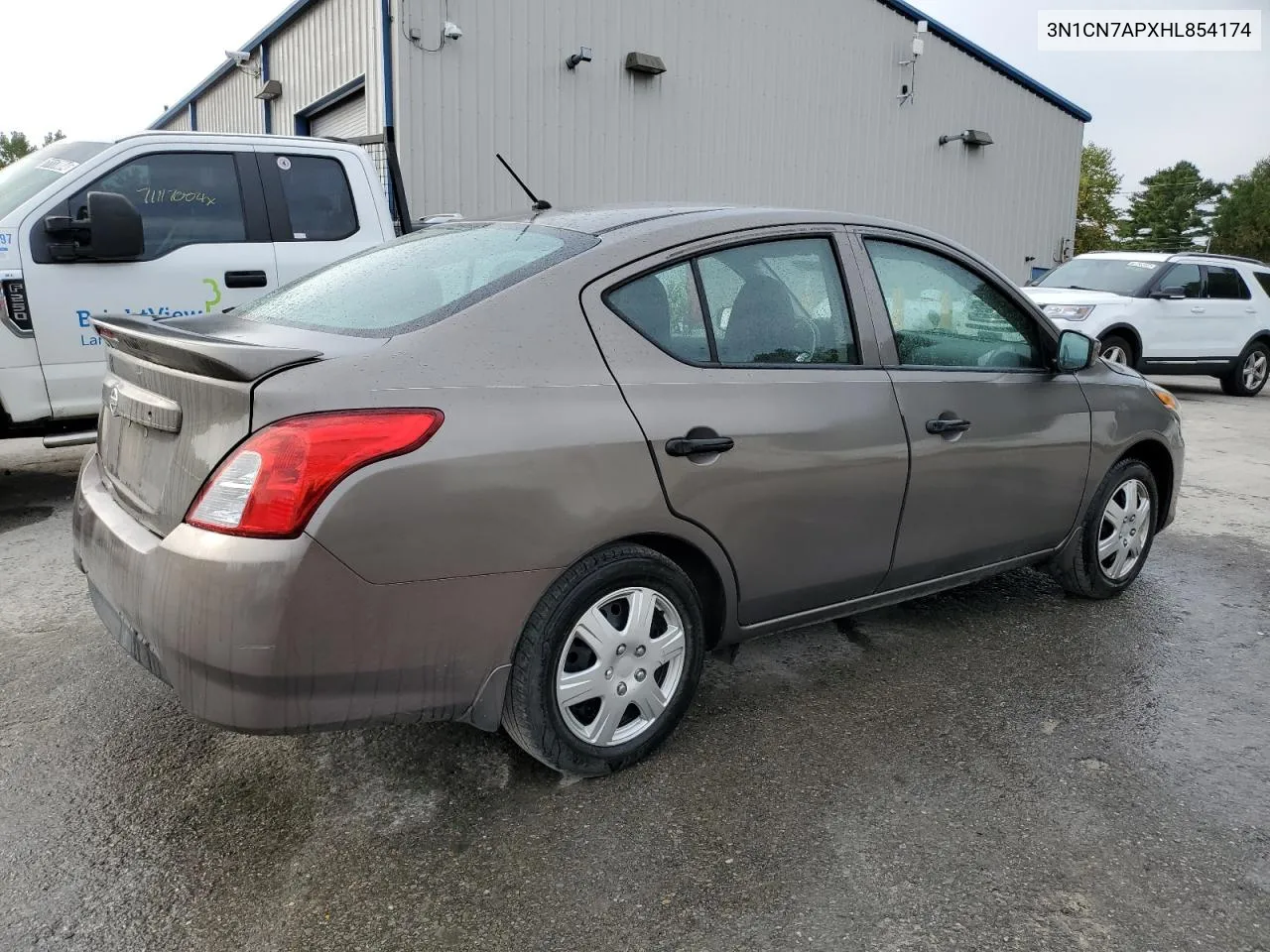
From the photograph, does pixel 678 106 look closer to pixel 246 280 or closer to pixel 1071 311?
pixel 1071 311

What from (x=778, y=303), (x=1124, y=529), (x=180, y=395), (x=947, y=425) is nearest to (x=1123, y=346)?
(x=1124, y=529)

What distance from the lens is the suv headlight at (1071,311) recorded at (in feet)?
37.3

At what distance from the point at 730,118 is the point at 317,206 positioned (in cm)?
862

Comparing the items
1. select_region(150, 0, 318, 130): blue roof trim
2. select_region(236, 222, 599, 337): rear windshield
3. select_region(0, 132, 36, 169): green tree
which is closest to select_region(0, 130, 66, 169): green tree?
select_region(0, 132, 36, 169): green tree

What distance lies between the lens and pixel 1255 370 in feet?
44.8

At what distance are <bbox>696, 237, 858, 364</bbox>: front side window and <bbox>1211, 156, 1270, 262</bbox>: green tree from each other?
8618cm

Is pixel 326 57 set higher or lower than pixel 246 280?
higher

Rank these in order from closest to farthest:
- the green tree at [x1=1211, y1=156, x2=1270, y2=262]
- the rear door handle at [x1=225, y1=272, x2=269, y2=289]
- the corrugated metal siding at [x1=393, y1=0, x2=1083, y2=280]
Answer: the rear door handle at [x1=225, y1=272, x2=269, y2=289] → the corrugated metal siding at [x1=393, y1=0, x2=1083, y2=280] → the green tree at [x1=1211, y1=156, x2=1270, y2=262]

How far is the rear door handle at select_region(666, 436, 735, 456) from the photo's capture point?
2650mm

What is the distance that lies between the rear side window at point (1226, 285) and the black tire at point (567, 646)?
41.5ft

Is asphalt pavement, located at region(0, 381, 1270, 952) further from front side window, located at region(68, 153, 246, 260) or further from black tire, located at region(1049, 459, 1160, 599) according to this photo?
front side window, located at region(68, 153, 246, 260)

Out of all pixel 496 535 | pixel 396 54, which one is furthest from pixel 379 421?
pixel 396 54

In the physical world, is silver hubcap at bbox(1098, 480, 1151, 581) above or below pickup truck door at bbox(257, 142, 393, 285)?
below

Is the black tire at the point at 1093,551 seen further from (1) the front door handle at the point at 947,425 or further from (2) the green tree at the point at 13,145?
(2) the green tree at the point at 13,145
